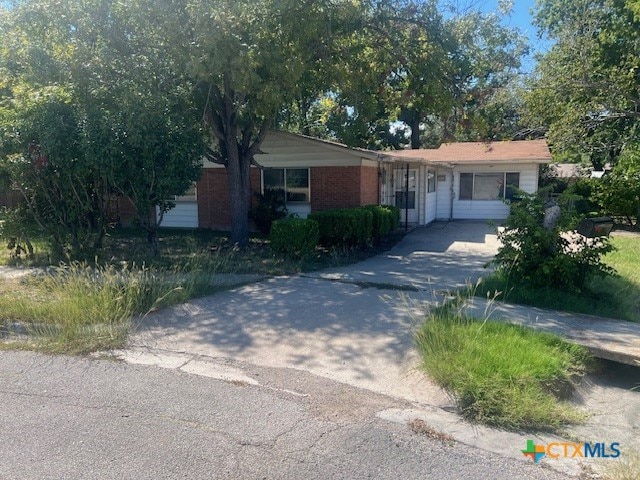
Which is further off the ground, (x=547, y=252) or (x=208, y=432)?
(x=547, y=252)

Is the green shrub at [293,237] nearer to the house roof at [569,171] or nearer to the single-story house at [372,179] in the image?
the single-story house at [372,179]

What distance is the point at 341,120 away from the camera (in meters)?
13.4

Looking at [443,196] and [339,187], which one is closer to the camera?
[339,187]

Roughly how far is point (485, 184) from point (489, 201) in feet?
2.45

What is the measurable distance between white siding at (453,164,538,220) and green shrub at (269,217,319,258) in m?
11.8

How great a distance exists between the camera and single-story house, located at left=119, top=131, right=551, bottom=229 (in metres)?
15.3

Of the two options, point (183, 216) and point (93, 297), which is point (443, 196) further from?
point (93, 297)

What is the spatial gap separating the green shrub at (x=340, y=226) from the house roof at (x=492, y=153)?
6701mm

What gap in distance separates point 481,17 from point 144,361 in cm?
1028

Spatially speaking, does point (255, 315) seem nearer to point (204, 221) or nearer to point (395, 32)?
point (395, 32)

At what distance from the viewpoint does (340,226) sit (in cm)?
1205

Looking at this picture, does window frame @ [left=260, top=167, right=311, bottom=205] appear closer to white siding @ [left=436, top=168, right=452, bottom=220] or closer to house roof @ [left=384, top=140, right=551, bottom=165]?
house roof @ [left=384, top=140, right=551, bottom=165]

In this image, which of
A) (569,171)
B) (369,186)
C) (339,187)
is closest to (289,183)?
(339,187)

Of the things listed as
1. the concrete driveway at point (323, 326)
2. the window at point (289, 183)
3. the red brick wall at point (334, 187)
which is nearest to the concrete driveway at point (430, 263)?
the concrete driveway at point (323, 326)
